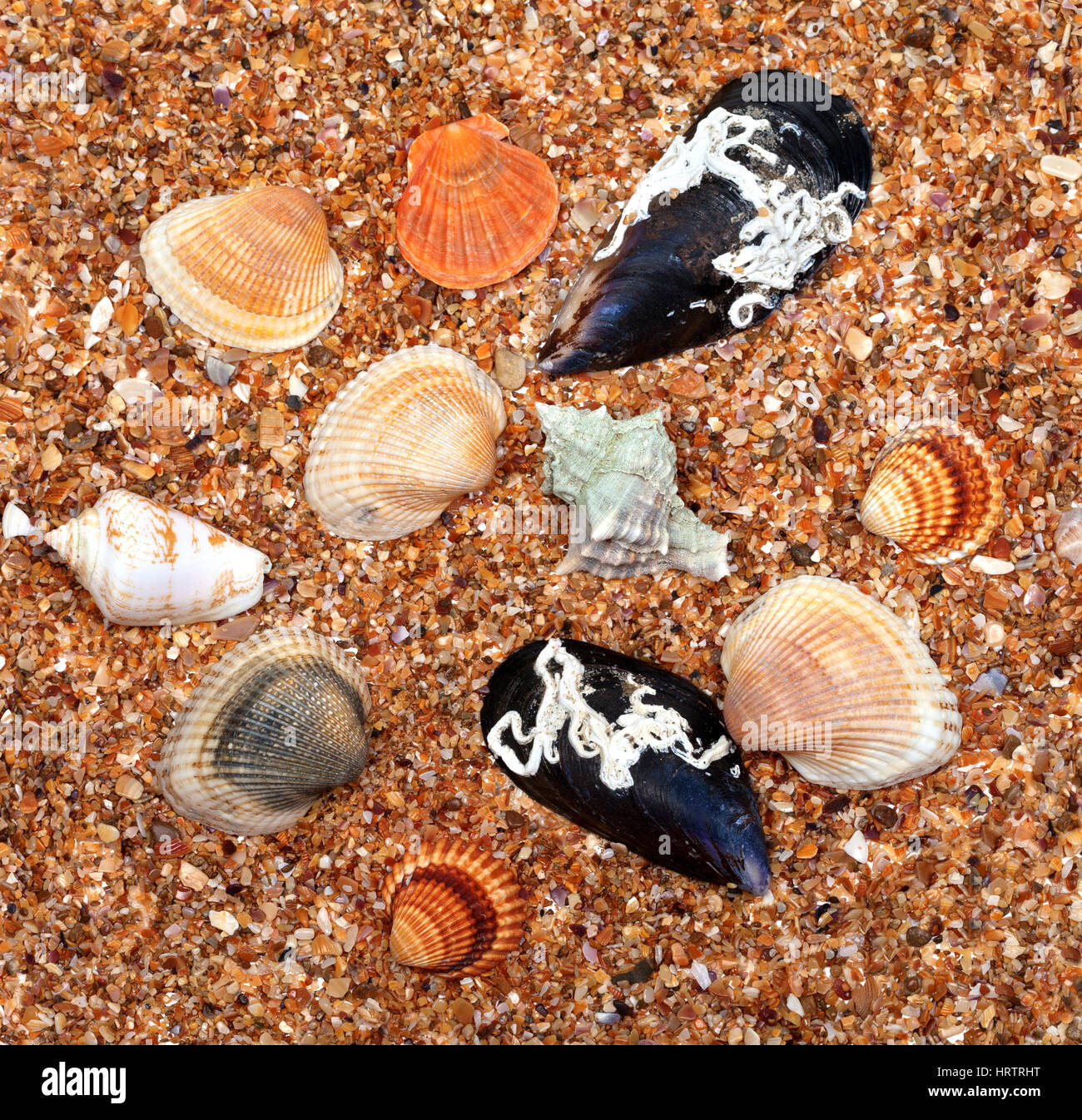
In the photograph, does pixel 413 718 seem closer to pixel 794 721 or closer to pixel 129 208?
pixel 794 721

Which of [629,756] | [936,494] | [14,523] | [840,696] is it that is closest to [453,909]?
[629,756]

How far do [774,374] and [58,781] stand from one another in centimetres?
270

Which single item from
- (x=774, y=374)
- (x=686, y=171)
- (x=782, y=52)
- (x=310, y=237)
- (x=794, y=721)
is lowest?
(x=794, y=721)

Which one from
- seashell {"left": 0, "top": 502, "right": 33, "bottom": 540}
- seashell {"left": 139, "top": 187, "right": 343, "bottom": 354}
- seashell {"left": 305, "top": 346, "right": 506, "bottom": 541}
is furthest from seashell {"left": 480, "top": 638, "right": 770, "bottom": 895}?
seashell {"left": 0, "top": 502, "right": 33, "bottom": 540}

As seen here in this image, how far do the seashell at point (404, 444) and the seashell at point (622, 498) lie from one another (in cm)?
24

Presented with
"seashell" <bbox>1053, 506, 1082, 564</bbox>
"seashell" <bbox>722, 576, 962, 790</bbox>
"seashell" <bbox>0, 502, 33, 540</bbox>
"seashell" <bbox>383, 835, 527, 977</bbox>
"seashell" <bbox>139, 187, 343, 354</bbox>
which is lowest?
"seashell" <bbox>383, 835, 527, 977</bbox>

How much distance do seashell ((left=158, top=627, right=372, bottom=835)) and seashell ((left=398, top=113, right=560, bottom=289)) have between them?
1378 millimetres

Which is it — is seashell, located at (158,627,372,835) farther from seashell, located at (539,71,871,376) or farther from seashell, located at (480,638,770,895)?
seashell, located at (539,71,871,376)

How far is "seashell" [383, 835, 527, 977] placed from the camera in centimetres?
289

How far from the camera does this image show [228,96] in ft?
10.0

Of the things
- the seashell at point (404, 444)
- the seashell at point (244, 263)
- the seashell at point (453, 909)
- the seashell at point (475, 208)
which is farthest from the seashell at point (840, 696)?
the seashell at point (244, 263)

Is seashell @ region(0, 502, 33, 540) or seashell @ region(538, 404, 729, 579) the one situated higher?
seashell @ region(538, 404, 729, 579)

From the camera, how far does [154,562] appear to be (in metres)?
2.89
